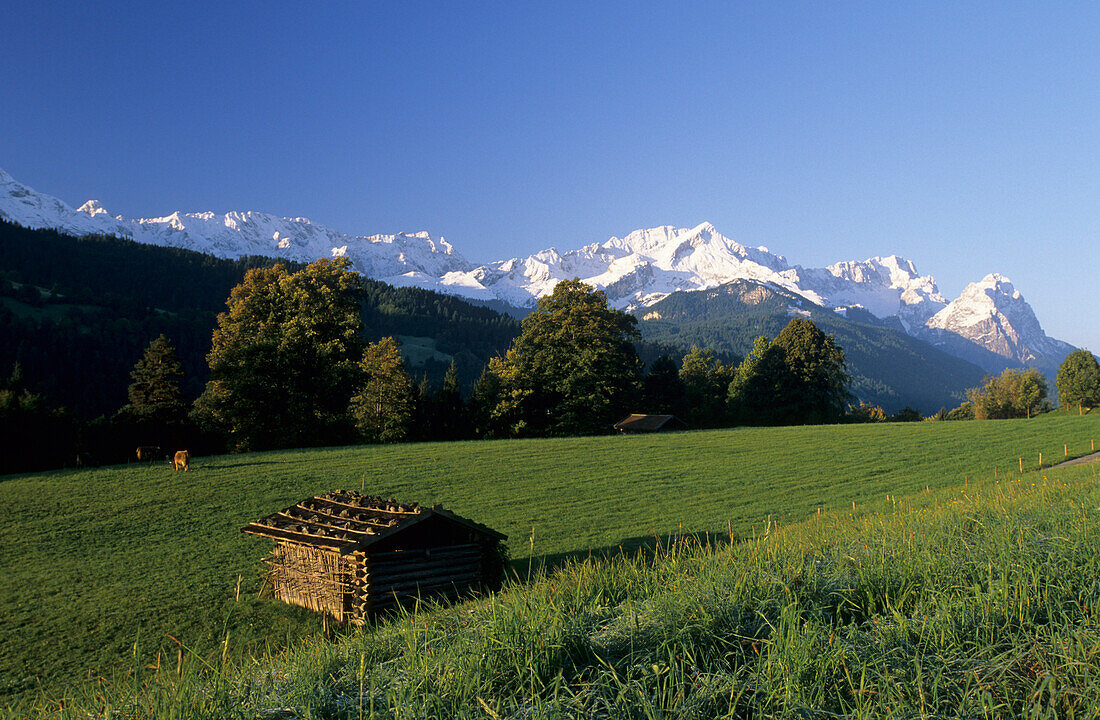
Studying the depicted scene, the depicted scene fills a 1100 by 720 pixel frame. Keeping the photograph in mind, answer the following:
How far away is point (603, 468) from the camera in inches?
1390

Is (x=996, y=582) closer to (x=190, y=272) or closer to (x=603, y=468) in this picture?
(x=603, y=468)

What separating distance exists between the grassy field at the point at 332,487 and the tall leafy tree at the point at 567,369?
930cm

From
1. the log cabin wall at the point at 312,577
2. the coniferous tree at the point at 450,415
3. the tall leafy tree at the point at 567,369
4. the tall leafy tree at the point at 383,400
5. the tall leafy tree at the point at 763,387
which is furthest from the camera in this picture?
the tall leafy tree at the point at 763,387

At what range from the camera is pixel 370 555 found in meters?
14.0

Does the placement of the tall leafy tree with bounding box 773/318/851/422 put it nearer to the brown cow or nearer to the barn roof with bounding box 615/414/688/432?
the barn roof with bounding box 615/414/688/432

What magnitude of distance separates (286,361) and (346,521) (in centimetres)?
3122

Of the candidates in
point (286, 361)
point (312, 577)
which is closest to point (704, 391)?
point (286, 361)

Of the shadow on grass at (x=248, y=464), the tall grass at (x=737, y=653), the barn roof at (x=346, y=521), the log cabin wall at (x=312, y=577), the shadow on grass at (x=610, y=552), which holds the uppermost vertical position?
the tall grass at (x=737, y=653)

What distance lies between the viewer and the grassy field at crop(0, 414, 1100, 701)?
1370cm

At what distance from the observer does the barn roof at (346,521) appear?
1398 centimetres

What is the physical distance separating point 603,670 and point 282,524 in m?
13.8

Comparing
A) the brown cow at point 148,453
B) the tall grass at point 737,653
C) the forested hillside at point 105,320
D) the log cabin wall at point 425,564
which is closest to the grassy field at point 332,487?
the tall grass at point 737,653

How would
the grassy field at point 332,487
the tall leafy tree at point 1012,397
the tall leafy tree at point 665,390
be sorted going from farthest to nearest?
1. the tall leafy tree at point 1012,397
2. the tall leafy tree at point 665,390
3. the grassy field at point 332,487

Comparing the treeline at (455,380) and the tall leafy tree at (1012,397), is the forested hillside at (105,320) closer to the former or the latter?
the treeline at (455,380)
